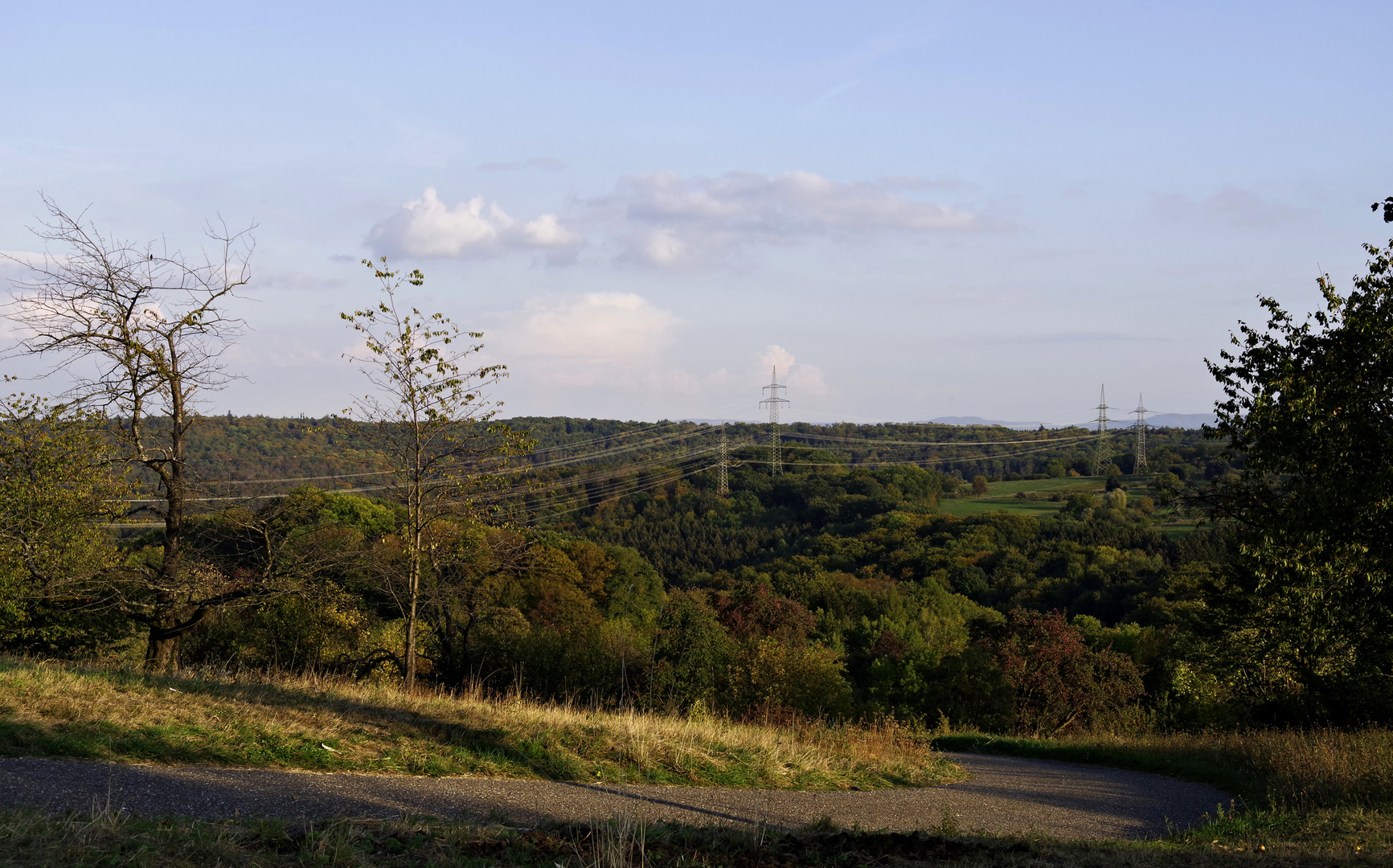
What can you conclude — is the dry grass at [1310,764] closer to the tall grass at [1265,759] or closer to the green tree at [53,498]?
the tall grass at [1265,759]

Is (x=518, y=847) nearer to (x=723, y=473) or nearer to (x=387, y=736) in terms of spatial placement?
(x=387, y=736)

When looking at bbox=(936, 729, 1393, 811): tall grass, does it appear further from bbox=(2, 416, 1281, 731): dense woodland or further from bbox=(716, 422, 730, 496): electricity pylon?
bbox=(716, 422, 730, 496): electricity pylon

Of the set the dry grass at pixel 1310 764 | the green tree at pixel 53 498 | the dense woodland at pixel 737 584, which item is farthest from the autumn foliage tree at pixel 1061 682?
the green tree at pixel 53 498

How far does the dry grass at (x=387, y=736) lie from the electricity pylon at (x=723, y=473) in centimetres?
9544

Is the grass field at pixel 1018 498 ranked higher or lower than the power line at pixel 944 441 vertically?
lower

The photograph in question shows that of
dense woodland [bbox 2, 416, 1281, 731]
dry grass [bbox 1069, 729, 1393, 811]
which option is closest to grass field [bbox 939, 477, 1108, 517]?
dense woodland [bbox 2, 416, 1281, 731]

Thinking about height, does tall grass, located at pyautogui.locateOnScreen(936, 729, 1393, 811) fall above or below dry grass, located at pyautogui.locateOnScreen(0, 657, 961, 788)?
below

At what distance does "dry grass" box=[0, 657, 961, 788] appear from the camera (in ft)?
25.6

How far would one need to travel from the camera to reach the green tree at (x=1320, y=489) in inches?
476

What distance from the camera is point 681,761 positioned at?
31.9ft

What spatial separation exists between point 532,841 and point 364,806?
6.39ft

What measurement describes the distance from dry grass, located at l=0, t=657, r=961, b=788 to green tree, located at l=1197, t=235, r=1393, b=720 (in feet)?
20.9

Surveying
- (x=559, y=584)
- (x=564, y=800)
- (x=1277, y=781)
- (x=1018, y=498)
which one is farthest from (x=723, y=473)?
(x=564, y=800)

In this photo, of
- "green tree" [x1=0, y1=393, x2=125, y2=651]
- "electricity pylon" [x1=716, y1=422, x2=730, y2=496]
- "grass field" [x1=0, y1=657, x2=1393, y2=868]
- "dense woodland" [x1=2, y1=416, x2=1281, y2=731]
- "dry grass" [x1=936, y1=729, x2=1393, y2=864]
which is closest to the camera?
"grass field" [x1=0, y1=657, x2=1393, y2=868]
